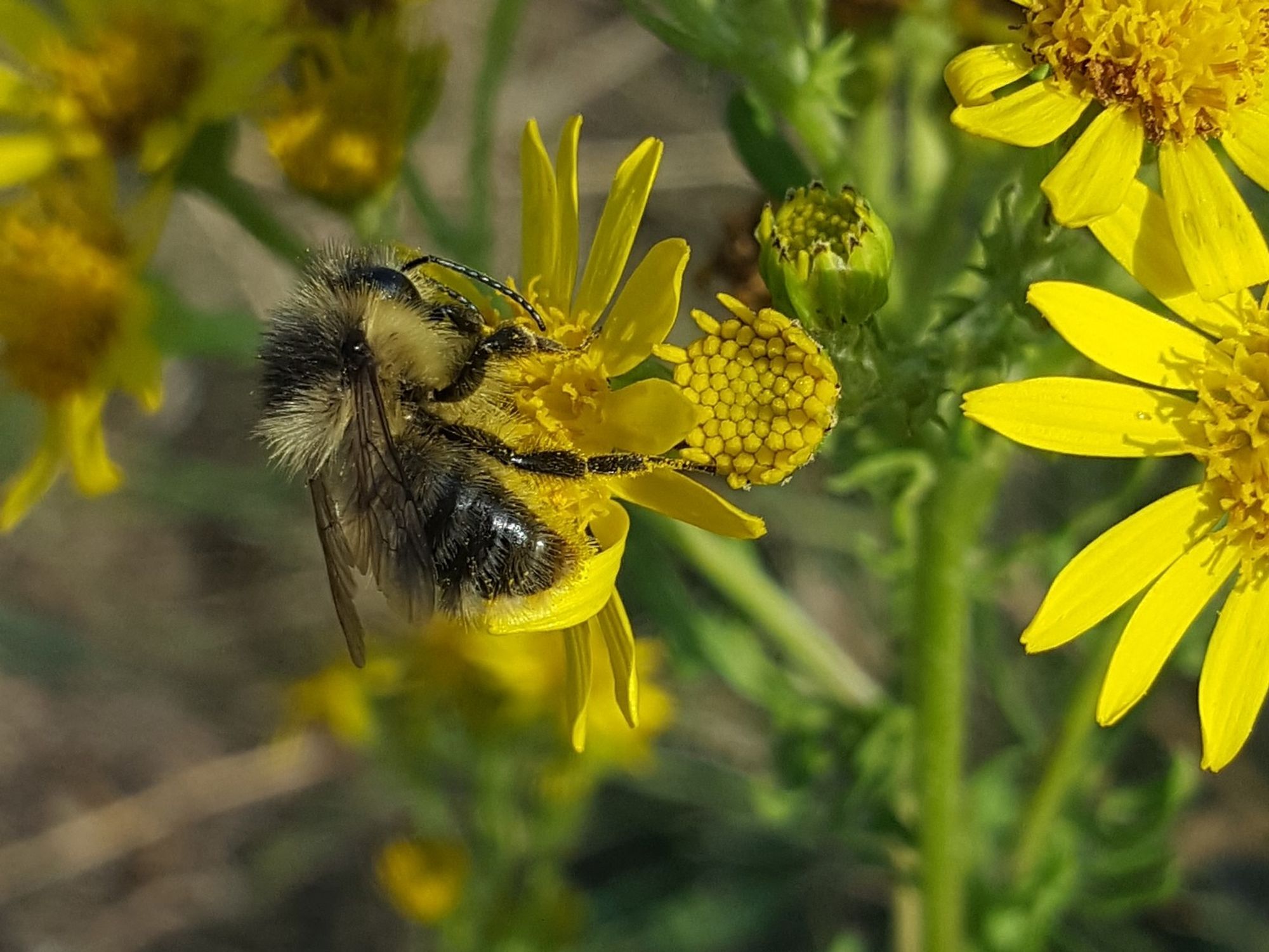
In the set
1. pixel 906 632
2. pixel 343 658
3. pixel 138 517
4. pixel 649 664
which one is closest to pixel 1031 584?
pixel 649 664

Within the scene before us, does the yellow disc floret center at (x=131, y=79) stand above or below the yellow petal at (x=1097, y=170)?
below

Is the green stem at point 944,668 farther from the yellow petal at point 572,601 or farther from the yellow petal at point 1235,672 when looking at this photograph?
the yellow petal at point 572,601

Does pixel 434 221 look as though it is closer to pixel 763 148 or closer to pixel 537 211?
pixel 537 211

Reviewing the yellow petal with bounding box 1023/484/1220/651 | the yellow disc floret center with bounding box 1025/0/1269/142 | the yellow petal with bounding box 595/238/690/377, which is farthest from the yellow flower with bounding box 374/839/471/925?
the yellow disc floret center with bounding box 1025/0/1269/142

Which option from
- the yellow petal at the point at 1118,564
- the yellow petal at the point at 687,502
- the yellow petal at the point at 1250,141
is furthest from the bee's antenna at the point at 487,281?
the yellow petal at the point at 1250,141

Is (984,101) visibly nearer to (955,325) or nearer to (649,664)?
(955,325)

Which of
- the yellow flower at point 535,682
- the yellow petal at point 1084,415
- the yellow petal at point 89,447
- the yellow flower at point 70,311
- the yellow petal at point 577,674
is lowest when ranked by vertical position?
the yellow flower at point 535,682

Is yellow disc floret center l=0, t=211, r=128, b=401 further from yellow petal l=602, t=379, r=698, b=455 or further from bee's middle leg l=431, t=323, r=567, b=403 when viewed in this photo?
yellow petal l=602, t=379, r=698, b=455
